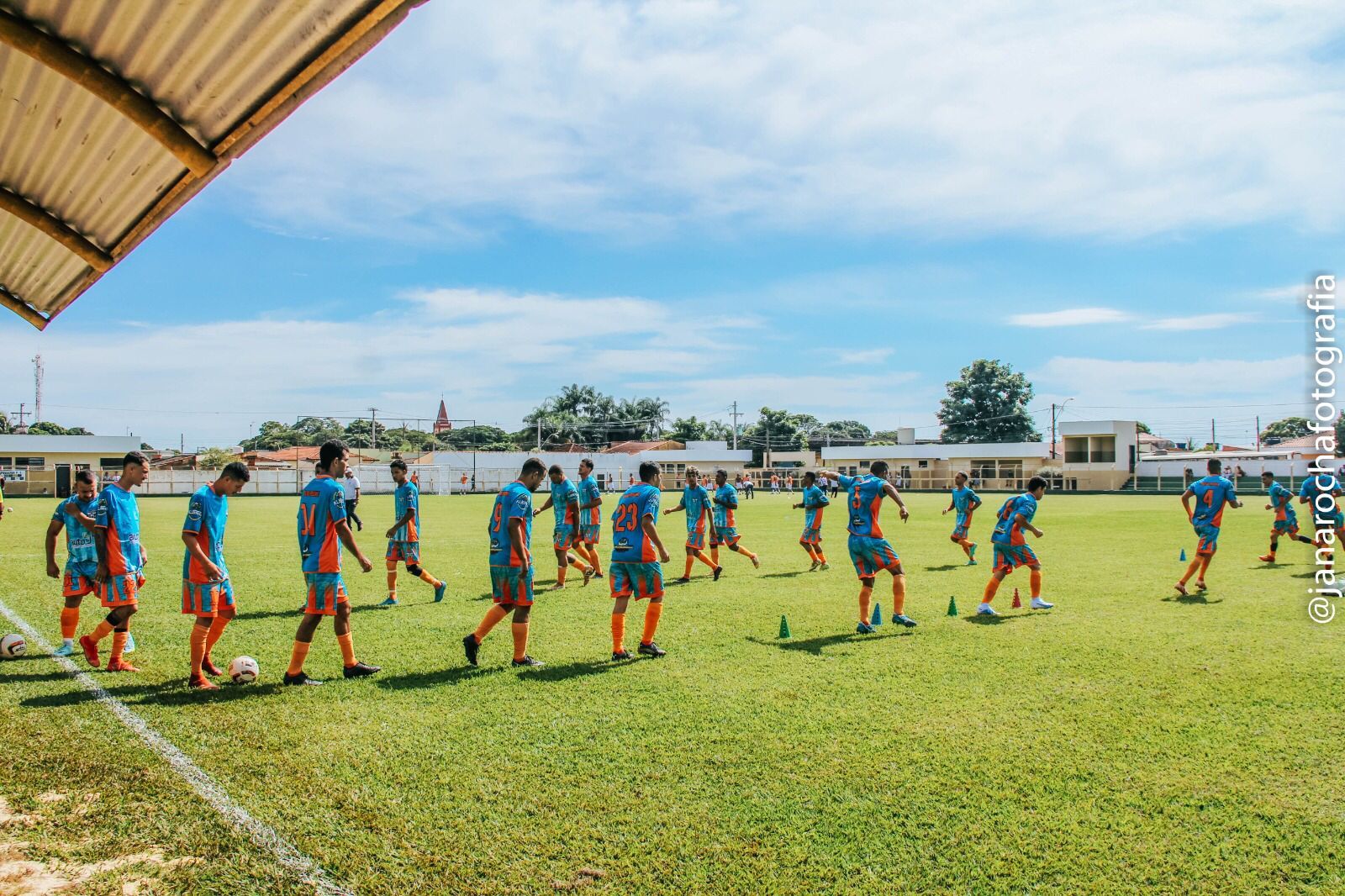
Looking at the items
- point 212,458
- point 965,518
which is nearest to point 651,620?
point 965,518

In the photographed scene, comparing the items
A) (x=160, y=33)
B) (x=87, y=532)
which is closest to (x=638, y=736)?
(x=160, y=33)

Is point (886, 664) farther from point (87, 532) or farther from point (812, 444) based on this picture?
point (812, 444)

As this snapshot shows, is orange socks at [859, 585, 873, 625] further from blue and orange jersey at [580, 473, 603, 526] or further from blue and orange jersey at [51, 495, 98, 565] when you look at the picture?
blue and orange jersey at [51, 495, 98, 565]

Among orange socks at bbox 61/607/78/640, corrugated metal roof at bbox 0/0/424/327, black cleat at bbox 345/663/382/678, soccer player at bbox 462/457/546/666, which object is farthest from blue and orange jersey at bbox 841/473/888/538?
orange socks at bbox 61/607/78/640

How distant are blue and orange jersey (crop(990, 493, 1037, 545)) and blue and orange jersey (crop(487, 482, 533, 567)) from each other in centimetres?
616

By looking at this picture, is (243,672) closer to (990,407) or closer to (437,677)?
(437,677)

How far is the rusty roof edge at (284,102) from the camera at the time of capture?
9.70ft

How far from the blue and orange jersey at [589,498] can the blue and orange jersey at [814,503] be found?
152 inches

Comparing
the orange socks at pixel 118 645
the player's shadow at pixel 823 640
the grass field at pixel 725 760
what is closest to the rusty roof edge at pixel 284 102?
the grass field at pixel 725 760

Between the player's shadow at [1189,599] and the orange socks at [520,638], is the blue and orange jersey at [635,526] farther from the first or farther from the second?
the player's shadow at [1189,599]

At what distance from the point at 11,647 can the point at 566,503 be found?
640cm

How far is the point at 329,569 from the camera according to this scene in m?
6.82

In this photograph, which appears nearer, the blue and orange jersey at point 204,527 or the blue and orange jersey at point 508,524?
the blue and orange jersey at point 204,527

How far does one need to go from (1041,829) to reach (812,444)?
111486 mm
